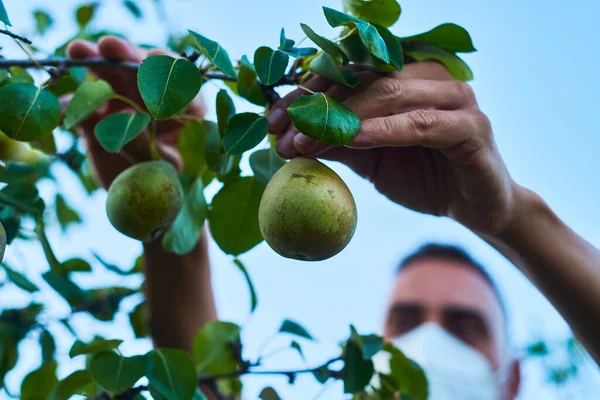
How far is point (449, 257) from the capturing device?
3693 mm

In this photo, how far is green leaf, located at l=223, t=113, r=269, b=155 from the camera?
83 cm

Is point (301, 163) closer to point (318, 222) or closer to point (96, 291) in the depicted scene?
point (318, 222)

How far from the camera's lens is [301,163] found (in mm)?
789

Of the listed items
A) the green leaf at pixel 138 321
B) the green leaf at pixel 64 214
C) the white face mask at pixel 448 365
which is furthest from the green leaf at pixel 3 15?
the white face mask at pixel 448 365

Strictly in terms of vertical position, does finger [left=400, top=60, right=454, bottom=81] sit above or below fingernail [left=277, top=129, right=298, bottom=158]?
above

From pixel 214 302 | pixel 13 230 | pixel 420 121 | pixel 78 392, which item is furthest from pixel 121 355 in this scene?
pixel 214 302

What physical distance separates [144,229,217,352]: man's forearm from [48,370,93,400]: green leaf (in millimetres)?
500

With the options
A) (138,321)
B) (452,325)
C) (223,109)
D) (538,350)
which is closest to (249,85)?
(223,109)

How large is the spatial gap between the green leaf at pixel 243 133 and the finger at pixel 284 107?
0.05 ft

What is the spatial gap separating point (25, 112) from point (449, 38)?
62cm

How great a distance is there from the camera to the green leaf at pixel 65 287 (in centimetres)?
117

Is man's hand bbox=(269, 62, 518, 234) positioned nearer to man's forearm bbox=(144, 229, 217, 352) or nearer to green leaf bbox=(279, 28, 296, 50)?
green leaf bbox=(279, 28, 296, 50)

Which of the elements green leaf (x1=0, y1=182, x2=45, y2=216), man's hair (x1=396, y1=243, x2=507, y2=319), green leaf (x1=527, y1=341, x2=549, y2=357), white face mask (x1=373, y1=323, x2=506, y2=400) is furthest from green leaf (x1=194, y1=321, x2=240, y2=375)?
green leaf (x1=527, y1=341, x2=549, y2=357)

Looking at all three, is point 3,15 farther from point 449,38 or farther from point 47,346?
point 47,346
